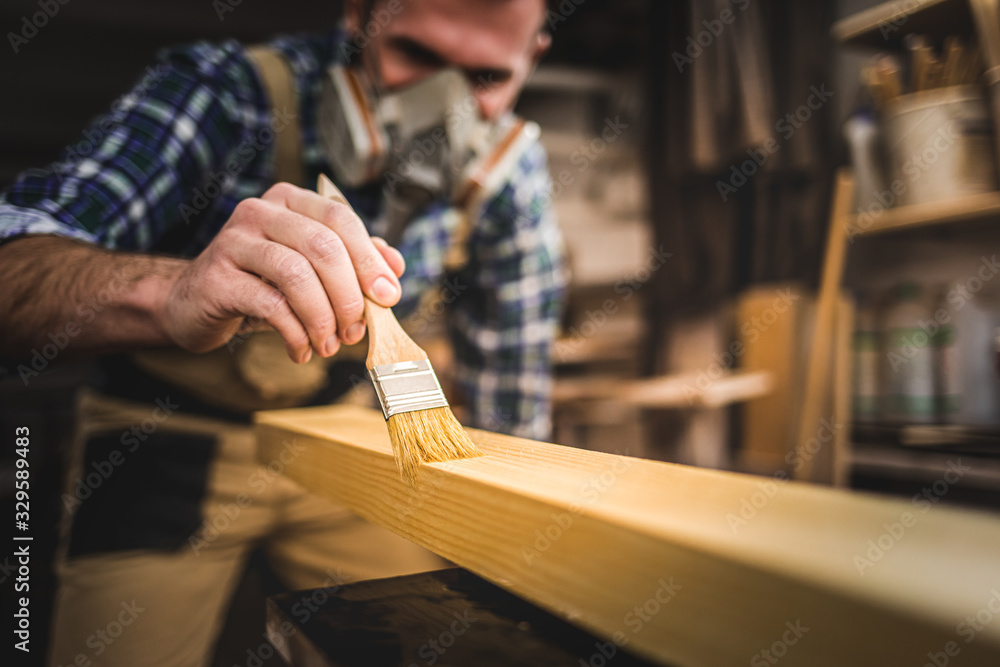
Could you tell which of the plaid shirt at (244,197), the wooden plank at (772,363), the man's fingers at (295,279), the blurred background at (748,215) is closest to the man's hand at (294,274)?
the man's fingers at (295,279)

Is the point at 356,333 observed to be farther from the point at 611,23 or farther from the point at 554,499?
the point at 611,23

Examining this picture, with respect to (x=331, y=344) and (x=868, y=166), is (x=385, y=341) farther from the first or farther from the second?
(x=868, y=166)

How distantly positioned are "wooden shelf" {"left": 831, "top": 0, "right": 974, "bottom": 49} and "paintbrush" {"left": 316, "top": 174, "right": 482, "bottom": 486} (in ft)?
4.84

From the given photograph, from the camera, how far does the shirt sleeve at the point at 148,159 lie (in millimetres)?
777

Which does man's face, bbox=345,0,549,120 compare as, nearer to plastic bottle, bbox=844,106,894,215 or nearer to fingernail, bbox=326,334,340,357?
fingernail, bbox=326,334,340,357

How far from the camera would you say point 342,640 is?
18.9 inches

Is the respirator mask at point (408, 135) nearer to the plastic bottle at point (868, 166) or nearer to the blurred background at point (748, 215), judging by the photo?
the blurred background at point (748, 215)

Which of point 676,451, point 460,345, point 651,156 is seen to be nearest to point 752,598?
point 460,345

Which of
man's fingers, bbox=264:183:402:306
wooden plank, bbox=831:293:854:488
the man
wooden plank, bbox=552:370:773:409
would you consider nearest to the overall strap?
the man

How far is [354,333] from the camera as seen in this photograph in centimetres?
60

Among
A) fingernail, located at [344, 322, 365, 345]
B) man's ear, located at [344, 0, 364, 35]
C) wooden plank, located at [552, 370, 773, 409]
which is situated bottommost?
wooden plank, located at [552, 370, 773, 409]

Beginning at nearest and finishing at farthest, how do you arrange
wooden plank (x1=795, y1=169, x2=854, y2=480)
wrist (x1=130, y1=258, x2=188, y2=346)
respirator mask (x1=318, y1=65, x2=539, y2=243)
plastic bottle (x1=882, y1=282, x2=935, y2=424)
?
wrist (x1=130, y1=258, x2=188, y2=346)
respirator mask (x1=318, y1=65, x2=539, y2=243)
plastic bottle (x1=882, y1=282, x2=935, y2=424)
wooden plank (x1=795, y1=169, x2=854, y2=480)

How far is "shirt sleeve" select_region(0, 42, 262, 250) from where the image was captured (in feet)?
2.55

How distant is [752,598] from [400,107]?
0.94 m
